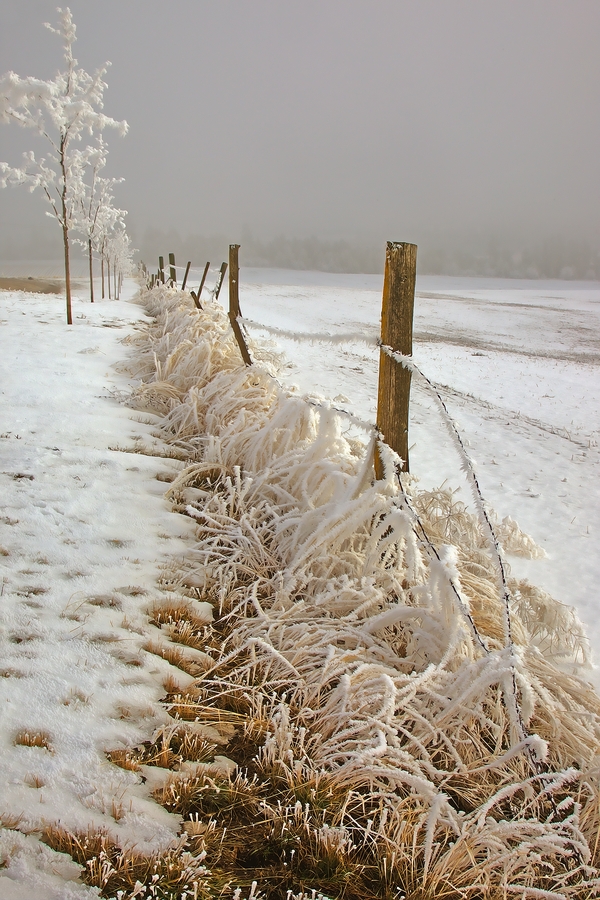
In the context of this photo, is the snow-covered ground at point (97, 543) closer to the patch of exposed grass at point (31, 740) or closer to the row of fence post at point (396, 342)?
the patch of exposed grass at point (31, 740)

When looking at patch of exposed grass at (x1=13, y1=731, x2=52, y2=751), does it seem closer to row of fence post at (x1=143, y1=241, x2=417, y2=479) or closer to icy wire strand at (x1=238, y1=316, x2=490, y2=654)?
icy wire strand at (x1=238, y1=316, x2=490, y2=654)

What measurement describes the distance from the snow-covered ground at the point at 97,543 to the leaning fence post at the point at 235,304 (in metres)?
1.10

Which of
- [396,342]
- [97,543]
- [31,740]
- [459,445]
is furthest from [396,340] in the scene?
[31,740]

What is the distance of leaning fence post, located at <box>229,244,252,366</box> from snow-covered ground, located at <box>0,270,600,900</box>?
1.10 meters

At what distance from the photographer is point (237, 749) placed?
1.62m

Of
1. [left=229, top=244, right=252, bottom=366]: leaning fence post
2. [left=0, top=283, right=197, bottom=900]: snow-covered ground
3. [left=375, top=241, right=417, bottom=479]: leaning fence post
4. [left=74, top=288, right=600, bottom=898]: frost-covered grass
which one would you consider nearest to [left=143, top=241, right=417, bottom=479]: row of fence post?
[left=375, top=241, right=417, bottom=479]: leaning fence post

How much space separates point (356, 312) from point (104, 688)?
2732 centimetres

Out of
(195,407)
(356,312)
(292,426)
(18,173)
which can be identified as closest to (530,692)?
(292,426)

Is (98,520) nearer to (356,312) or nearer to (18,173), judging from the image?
(18,173)

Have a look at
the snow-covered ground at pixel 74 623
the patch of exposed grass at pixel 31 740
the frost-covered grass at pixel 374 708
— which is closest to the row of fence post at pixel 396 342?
the frost-covered grass at pixel 374 708

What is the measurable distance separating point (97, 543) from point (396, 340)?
1.77 meters

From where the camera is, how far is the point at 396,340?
2.36 meters

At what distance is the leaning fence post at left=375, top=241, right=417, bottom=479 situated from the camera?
2.29m

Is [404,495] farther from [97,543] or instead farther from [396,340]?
[97,543]
